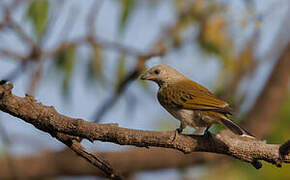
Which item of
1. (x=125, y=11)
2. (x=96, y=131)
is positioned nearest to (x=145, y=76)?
(x=125, y=11)

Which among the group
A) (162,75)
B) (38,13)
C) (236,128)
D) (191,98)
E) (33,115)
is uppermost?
(38,13)

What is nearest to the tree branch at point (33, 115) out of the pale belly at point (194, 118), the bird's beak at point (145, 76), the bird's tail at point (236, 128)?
the bird's tail at point (236, 128)

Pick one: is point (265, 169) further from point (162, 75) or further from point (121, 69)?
point (162, 75)

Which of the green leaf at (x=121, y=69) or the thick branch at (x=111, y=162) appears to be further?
the thick branch at (x=111, y=162)

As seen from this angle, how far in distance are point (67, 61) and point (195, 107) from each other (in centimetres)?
261

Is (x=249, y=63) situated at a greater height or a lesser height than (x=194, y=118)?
greater

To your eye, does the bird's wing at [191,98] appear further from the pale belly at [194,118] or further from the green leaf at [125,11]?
the green leaf at [125,11]

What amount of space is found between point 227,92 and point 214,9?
1.60 meters

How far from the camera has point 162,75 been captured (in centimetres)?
561

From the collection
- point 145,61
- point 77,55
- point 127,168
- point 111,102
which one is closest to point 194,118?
point 145,61

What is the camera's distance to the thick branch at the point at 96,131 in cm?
337

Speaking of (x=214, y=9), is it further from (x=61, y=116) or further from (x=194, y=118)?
(x=61, y=116)

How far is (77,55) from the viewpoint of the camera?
668 cm

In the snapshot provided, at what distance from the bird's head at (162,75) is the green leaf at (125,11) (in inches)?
23.1
